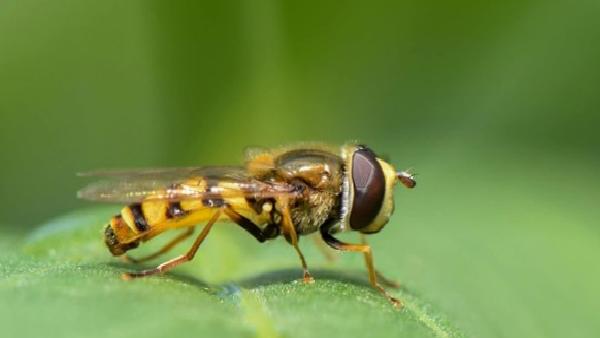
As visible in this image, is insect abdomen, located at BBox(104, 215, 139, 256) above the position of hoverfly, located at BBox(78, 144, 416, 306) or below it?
below

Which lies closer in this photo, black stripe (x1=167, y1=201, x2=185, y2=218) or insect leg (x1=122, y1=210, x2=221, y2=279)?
insect leg (x1=122, y1=210, x2=221, y2=279)

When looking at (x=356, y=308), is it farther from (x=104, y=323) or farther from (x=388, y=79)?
(x=388, y=79)

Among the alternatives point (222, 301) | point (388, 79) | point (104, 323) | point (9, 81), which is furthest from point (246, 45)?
point (104, 323)

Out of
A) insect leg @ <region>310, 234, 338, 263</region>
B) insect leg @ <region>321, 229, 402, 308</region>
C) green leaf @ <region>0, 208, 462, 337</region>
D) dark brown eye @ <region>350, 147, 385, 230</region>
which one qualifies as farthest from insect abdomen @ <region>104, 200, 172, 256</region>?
insect leg @ <region>310, 234, 338, 263</region>

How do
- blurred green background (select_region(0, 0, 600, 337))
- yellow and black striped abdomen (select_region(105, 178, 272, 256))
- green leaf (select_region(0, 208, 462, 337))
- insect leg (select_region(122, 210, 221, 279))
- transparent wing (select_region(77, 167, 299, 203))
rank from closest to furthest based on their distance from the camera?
green leaf (select_region(0, 208, 462, 337)), insect leg (select_region(122, 210, 221, 279)), transparent wing (select_region(77, 167, 299, 203)), yellow and black striped abdomen (select_region(105, 178, 272, 256)), blurred green background (select_region(0, 0, 600, 337))

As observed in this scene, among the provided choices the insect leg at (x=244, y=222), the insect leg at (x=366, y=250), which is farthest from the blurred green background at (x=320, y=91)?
the insect leg at (x=244, y=222)

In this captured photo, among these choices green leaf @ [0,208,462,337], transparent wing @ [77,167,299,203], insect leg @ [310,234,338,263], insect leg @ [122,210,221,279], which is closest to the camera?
green leaf @ [0,208,462,337]

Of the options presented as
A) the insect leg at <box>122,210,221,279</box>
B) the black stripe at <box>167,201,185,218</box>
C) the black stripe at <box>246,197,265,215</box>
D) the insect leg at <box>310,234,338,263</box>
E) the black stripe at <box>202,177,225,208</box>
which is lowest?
the insect leg at <box>310,234,338,263</box>

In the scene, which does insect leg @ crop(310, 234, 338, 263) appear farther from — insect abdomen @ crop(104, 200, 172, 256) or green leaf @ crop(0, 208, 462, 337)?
insect abdomen @ crop(104, 200, 172, 256)
